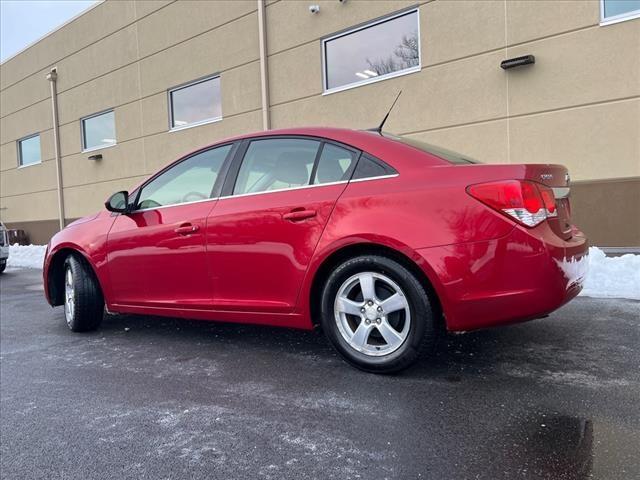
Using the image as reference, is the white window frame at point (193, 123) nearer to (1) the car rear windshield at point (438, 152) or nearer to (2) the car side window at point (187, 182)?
(2) the car side window at point (187, 182)

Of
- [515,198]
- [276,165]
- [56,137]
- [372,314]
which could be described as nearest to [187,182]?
[276,165]

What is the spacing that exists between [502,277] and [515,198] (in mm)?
418

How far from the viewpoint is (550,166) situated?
9.39 ft

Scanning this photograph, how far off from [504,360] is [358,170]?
1.52 meters

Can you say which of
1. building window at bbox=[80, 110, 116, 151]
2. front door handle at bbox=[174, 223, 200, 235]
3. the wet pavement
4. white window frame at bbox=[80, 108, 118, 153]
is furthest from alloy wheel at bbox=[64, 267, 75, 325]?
building window at bbox=[80, 110, 116, 151]

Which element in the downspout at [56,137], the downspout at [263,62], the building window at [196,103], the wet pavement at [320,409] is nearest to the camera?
the wet pavement at [320,409]

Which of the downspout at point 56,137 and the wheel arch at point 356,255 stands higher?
the downspout at point 56,137

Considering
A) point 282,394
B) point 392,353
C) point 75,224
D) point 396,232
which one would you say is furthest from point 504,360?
point 75,224

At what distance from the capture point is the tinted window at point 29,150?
17.2 meters

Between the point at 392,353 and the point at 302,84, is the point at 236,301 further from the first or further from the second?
the point at 302,84

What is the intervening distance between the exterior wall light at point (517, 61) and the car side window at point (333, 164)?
5224mm

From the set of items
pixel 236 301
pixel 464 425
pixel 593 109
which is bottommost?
pixel 464 425

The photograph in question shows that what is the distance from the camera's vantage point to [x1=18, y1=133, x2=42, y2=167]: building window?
17.2 metres

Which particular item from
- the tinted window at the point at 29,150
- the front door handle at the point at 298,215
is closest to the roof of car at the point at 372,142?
the front door handle at the point at 298,215
